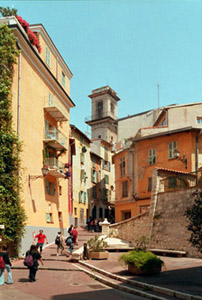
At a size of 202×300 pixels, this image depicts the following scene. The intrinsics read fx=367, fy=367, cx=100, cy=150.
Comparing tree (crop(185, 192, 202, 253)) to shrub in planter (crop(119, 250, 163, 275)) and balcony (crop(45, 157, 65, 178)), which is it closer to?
shrub in planter (crop(119, 250, 163, 275))

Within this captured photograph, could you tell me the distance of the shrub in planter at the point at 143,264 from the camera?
13430mm

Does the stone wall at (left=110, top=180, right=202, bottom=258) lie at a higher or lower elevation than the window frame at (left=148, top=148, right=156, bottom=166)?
lower

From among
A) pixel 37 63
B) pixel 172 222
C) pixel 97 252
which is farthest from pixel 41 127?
pixel 172 222

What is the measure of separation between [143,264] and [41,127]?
48.1ft

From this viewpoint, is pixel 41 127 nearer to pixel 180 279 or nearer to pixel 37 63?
pixel 37 63

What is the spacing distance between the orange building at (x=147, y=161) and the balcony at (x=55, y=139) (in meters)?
8.79

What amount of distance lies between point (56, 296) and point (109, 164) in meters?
45.5

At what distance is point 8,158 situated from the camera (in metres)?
20.9

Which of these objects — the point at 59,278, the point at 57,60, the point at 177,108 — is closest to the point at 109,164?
the point at 177,108

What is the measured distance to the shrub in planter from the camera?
44.1 feet

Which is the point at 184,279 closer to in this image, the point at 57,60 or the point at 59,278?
the point at 59,278

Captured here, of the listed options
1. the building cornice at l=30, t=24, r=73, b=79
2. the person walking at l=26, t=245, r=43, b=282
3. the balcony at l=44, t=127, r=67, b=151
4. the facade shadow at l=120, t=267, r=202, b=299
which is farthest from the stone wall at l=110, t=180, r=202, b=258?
the building cornice at l=30, t=24, r=73, b=79

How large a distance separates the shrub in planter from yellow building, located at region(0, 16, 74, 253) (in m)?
9.34

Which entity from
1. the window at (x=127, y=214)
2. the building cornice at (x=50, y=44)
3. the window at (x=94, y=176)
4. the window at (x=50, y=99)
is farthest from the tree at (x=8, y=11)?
the window at (x=94, y=176)
